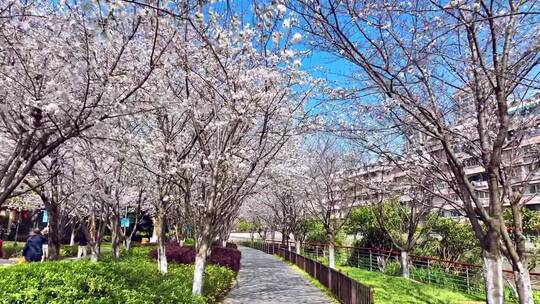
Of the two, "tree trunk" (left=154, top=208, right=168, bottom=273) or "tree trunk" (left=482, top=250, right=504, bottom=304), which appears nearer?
"tree trunk" (left=482, top=250, right=504, bottom=304)

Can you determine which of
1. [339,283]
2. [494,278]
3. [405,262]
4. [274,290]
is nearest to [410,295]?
[339,283]

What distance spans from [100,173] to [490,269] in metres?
8.30

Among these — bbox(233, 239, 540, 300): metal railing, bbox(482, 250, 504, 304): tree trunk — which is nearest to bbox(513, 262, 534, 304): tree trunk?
bbox(482, 250, 504, 304): tree trunk

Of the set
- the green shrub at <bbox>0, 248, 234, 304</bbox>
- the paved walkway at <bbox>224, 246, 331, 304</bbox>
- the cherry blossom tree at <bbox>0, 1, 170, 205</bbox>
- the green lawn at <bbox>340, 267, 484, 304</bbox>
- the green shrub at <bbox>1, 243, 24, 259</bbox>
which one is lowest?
the paved walkway at <bbox>224, 246, 331, 304</bbox>

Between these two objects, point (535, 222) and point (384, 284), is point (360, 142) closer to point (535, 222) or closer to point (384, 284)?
point (384, 284)

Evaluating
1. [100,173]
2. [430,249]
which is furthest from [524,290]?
[430,249]

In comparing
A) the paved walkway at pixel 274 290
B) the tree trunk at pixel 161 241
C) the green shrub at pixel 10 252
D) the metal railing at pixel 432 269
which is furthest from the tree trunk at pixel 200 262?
the green shrub at pixel 10 252

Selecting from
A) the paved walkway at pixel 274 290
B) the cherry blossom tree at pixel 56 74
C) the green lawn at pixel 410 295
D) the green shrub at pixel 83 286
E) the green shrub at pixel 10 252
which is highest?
the cherry blossom tree at pixel 56 74

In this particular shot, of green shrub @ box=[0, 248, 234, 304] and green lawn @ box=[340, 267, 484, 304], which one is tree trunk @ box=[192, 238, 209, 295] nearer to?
green shrub @ box=[0, 248, 234, 304]

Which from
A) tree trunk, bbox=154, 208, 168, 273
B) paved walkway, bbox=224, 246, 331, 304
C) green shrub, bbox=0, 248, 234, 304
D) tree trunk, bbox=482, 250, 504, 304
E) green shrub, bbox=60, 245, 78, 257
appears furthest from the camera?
green shrub, bbox=60, 245, 78, 257

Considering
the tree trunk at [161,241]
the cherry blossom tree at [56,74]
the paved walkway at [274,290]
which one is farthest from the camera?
the paved walkway at [274,290]

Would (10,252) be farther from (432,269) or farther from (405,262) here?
(432,269)

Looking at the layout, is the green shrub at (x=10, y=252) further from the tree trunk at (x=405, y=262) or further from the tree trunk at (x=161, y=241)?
the tree trunk at (x=405, y=262)

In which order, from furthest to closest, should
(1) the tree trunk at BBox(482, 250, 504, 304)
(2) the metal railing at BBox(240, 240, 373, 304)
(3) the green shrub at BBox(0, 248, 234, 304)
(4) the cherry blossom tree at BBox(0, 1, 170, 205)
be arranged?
(2) the metal railing at BBox(240, 240, 373, 304), (1) the tree trunk at BBox(482, 250, 504, 304), (4) the cherry blossom tree at BBox(0, 1, 170, 205), (3) the green shrub at BBox(0, 248, 234, 304)
